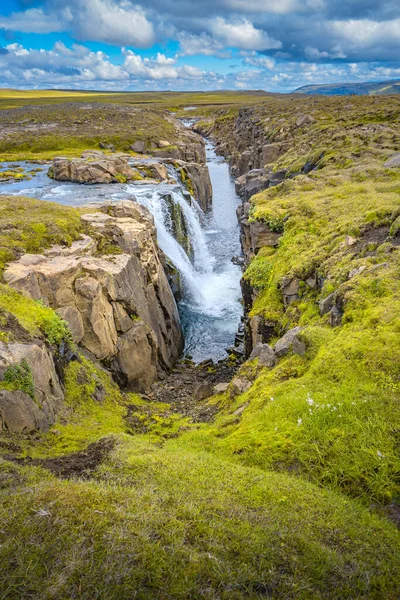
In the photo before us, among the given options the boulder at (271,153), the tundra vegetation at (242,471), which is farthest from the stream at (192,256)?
the boulder at (271,153)

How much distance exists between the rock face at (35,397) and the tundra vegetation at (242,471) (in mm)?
260

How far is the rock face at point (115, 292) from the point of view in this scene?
547 inches

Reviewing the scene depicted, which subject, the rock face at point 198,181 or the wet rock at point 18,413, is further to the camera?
the rock face at point 198,181

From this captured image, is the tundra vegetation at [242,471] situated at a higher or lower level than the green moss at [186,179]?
lower

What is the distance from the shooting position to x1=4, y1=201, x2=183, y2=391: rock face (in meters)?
13.9

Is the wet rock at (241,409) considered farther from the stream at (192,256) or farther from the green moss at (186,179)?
the green moss at (186,179)

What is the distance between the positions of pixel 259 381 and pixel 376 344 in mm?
3561

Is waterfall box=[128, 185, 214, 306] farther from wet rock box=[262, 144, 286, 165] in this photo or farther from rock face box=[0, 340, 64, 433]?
rock face box=[0, 340, 64, 433]

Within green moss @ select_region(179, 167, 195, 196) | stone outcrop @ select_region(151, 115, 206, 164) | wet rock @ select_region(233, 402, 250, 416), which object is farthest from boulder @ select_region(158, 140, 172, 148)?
wet rock @ select_region(233, 402, 250, 416)

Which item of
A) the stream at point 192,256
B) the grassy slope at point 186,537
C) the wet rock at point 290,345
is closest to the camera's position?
the grassy slope at point 186,537

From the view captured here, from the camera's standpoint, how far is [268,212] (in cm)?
2181

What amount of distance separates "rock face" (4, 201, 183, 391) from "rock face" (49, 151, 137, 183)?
617 inches

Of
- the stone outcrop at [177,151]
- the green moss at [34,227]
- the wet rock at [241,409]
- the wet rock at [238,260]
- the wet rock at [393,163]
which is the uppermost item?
the stone outcrop at [177,151]

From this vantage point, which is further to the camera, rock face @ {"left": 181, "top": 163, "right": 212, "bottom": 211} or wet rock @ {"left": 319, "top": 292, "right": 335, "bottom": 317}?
rock face @ {"left": 181, "top": 163, "right": 212, "bottom": 211}
